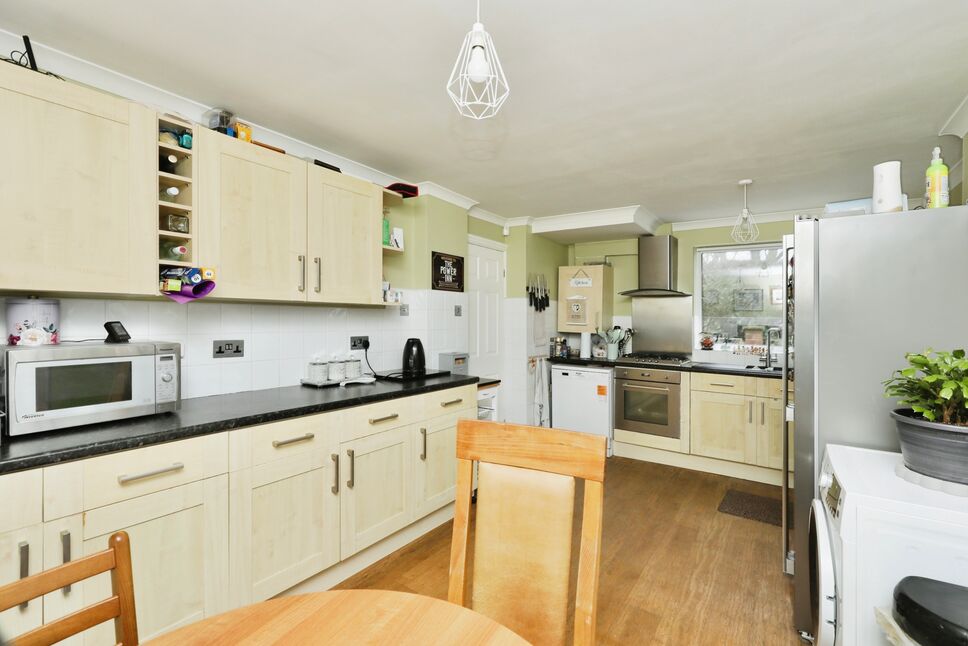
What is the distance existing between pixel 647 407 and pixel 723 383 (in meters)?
0.68

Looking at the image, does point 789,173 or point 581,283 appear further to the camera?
point 581,283

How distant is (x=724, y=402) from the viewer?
3.78 meters

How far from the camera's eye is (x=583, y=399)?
172 inches

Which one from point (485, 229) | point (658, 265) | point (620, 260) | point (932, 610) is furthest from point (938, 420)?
point (620, 260)

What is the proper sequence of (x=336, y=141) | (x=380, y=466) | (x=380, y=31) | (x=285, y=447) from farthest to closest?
(x=336, y=141) < (x=380, y=466) < (x=285, y=447) < (x=380, y=31)

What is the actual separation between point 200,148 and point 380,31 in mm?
984

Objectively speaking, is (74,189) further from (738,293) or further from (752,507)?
(738,293)

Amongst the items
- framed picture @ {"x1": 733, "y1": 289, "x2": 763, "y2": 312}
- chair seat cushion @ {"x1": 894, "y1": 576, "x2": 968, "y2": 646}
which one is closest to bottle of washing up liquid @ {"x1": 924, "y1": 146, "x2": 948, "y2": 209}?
chair seat cushion @ {"x1": 894, "y1": 576, "x2": 968, "y2": 646}

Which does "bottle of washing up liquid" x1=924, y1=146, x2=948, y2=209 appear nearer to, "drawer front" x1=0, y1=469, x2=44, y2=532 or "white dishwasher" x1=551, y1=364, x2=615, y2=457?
"white dishwasher" x1=551, y1=364, x2=615, y2=457

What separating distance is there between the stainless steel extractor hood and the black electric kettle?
2518 millimetres

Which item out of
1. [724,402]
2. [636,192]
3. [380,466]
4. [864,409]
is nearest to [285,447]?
[380,466]

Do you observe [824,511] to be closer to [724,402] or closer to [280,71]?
[724,402]

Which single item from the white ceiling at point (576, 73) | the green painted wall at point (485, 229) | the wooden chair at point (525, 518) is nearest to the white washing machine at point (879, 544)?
the wooden chair at point (525, 518)

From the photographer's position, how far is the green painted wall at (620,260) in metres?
4.75
